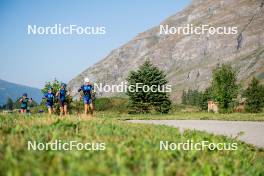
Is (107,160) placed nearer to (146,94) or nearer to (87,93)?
(87,93)

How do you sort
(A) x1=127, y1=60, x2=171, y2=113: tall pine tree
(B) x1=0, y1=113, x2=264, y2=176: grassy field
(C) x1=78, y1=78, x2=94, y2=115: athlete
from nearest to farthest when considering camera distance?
(B) x1=0, y1=113, x2=264, y2=176: grassy field
(C) x1=78, y1=78, x2=94, y2=115: athlete
(A) x1=127, y1=60, x2=171, y2=113: tall pine tree

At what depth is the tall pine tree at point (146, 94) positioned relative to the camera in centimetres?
4575

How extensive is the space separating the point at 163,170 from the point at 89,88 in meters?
15.8

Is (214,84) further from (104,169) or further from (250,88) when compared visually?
(104,169)

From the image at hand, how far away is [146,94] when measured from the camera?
4581 centimetres

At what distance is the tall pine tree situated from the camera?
150 feet

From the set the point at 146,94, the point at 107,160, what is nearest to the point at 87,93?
the point at 107,160

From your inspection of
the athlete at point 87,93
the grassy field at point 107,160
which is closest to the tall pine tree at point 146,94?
the athlete at point 87,93

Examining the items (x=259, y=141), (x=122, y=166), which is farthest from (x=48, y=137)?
(x=259, y=141)

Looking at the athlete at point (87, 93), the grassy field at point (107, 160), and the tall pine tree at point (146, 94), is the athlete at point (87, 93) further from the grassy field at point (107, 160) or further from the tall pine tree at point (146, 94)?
the tall pine tree at point (146, 94)

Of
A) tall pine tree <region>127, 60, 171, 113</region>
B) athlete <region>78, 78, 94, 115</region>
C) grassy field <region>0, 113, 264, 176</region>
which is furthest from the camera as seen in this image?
tall pine tree <region>127, 60, 171, 113</region>

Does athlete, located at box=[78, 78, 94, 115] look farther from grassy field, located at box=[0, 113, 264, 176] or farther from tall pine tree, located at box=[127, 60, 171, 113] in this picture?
tall pine tree, located at box=[127, 60, 171, 113]

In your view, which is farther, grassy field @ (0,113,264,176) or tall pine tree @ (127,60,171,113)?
tall pine tree @ (127,60,171,113)

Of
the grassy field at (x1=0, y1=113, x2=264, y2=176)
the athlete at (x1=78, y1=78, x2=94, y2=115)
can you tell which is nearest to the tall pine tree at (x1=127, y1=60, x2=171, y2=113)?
the athlete at (x1=78, y1=78, x2=94, y2=115)
